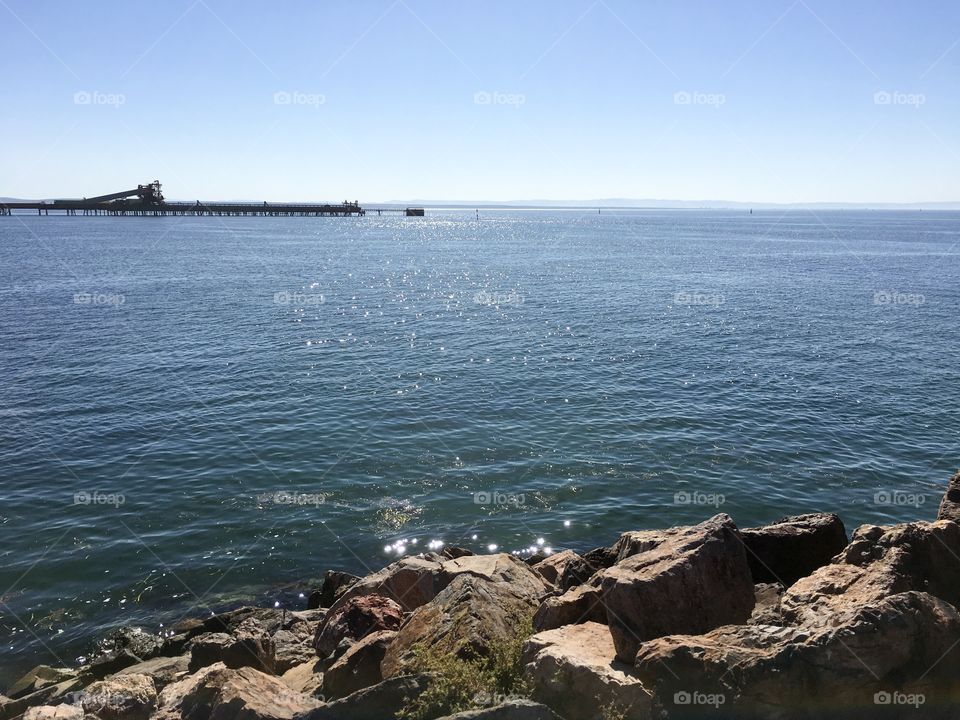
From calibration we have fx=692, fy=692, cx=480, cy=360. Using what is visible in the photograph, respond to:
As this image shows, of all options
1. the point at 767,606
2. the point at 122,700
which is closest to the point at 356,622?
the point at 122,700

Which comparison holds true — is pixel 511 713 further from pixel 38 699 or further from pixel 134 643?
pixel 134 643

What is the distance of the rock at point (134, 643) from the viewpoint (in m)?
19.5

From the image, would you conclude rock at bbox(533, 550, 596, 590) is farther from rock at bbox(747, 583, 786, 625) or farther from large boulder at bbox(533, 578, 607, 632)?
rock at bbox(747, 583, 786, 625)

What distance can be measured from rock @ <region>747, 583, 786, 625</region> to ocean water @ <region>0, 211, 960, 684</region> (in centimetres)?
938

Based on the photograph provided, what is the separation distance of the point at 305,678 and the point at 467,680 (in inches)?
249

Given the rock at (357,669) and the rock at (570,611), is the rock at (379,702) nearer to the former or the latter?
the rock at (357,669)

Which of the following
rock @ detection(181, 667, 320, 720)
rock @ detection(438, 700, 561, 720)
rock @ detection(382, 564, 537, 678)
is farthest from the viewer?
rock @ detection(382, 564, 537, 678)

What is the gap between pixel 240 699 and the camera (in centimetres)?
1326

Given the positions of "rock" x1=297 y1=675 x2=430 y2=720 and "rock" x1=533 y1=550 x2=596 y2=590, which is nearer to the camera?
"rock" x1=297 y1=675 x2=430 y2=720

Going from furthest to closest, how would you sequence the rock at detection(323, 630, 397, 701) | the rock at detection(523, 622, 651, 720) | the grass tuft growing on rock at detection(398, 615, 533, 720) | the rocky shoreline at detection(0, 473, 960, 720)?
the rock at detection(323, 630, 397, 701), the grass tuft growing on rock at detection(398, 615, 533, 720), the rock at detection(523, 622, 651, 720), the rocky shoreline at detection(0, 473, 960, 720)

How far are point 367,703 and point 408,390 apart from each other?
29708 millimetres

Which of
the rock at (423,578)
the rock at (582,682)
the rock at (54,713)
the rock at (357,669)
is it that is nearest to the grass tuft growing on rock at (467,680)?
the rock at (582,682)

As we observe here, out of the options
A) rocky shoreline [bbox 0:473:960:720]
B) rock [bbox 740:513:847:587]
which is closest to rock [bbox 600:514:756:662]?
rocky shoreline [bbox 0:473:960:720]

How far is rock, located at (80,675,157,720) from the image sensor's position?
15.5m
